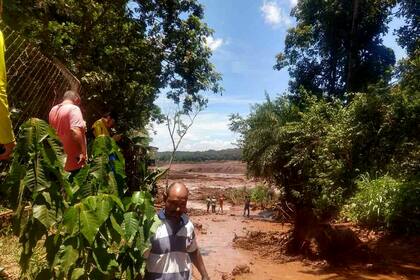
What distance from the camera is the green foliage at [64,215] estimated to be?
2150mm

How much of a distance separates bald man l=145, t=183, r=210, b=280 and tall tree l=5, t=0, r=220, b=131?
4163mm

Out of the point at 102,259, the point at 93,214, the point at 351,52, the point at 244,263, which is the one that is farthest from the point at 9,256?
the point at 351,52

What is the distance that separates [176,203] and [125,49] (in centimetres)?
646

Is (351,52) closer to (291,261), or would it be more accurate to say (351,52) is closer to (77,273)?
(291,261)

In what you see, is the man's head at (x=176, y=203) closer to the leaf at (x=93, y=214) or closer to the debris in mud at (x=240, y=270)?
the leaf at (x=93, y=214)

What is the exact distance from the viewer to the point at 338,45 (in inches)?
907

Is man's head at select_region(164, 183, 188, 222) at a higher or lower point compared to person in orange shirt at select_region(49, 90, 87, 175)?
lower

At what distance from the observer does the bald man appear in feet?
9.44

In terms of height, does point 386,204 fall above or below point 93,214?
below

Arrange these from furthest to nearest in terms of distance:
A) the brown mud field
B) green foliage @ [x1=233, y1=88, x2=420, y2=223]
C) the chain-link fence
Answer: the brown mud field → green foliage @ [x1=233, y1=88, x2=420, y2=223] → the chain-link fence

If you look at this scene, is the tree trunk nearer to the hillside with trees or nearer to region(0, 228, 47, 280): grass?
the hillside with trees

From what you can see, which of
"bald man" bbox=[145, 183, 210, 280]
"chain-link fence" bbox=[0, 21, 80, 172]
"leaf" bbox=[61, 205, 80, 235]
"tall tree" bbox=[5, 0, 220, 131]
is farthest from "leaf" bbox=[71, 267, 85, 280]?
"tall tree" bbox=[5, 0, 220, 131]

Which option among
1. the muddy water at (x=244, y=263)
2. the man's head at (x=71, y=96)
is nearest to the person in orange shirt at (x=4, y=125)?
the man's head at (x=71, y=96)

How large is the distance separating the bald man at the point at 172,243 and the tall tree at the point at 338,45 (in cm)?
2031
